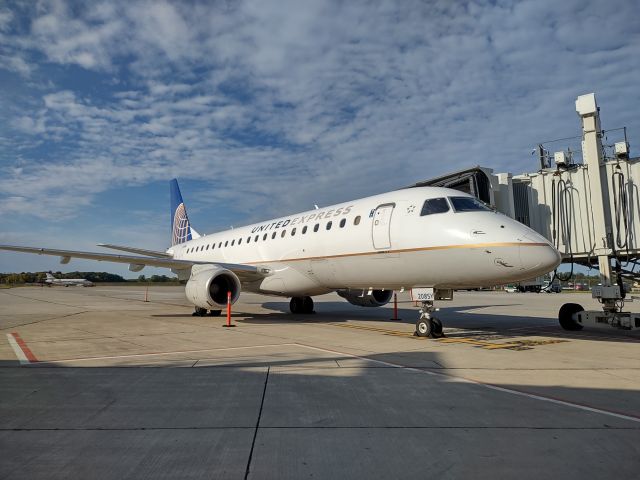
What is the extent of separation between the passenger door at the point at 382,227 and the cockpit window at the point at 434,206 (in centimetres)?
100

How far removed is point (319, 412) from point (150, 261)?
1419 centimetres

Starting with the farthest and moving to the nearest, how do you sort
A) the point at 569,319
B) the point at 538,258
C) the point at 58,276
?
the point at 58,276 < the point at 569,319 < the point at 538,258

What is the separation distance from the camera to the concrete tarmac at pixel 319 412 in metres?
3.18

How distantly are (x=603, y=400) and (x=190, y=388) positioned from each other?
474 cm

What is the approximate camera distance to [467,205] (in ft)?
32.5

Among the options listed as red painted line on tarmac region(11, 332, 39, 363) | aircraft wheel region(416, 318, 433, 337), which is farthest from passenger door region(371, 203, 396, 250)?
red painted line on tarmac region(11, 332, 39, 363)

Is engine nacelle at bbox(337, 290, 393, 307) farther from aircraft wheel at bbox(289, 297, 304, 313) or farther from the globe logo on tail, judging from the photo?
the globe logo on tail

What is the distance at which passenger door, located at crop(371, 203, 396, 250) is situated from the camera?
10969 mm

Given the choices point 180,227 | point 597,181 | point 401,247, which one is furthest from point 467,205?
point 180,227

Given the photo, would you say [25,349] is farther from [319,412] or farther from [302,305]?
[302,305]

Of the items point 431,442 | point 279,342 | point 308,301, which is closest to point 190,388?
point 431,442

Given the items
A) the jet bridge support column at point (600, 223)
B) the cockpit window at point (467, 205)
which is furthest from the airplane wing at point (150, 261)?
the jet bridge support column at point (600, 223)

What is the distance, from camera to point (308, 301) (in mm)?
18875

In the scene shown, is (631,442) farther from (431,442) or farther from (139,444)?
(139,444)
